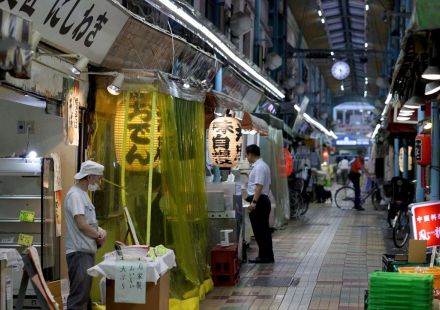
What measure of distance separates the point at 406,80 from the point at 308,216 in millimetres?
13566

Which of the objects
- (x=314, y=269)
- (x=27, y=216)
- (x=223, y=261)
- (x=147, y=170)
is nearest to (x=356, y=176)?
(x=314, y=269)

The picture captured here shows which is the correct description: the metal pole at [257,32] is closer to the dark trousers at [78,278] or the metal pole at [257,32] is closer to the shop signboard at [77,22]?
the shop signboard at [77,22]

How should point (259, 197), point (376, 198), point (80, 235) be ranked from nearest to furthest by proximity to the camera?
point (80, 235) < point (259, 197) < point (376, 198)

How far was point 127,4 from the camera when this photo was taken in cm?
1141

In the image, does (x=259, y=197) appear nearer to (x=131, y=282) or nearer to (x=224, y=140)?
(x=224, y=140)

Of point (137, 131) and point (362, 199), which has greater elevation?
point (137, 131)

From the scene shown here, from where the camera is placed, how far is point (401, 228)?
17531 millimetres

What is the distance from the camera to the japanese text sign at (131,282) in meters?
7.06

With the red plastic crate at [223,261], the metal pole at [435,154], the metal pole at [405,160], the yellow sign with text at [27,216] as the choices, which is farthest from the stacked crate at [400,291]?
the metal pole at [405,160]

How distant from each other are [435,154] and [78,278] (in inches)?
319

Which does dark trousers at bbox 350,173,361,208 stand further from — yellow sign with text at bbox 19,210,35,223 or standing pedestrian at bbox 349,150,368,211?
yellow sign with text at bbox 19,210,35,223

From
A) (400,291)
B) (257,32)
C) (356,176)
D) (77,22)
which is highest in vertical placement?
(257,32)

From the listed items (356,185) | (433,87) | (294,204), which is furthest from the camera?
(356,185)

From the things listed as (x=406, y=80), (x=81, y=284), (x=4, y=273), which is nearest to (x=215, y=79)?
(x=406, y=80)
